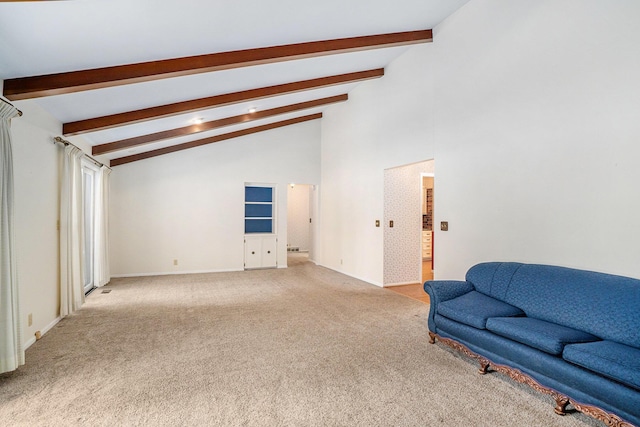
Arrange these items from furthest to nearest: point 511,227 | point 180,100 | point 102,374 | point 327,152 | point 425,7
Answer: point 327,152 < point 180,100 < point 425,7 < point 511,227 < point 102,374

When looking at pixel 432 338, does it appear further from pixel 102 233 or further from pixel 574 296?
pixel 102 233

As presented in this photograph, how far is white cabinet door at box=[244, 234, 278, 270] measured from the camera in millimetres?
8109

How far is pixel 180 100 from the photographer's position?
180 inches

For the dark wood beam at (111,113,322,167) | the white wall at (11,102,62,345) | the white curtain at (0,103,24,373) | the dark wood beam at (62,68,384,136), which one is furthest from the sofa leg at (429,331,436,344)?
the dark wood beam at (111,113,322,167)

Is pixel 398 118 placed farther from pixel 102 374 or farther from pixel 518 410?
pixel 102 374

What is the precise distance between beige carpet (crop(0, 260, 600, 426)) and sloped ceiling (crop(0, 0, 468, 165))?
2.41 meters

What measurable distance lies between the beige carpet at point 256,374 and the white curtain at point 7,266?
8.1 inches

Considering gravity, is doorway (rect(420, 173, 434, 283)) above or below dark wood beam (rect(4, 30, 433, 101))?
below

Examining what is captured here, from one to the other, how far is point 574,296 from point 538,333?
487 mm

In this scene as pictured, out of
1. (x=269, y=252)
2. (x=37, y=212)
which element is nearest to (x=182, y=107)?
(x=37, y=212)

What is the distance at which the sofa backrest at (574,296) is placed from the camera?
2.35 meters

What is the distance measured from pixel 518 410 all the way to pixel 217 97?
4.70 metres

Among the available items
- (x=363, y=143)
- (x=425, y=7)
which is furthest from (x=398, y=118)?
(x=425, y=7)

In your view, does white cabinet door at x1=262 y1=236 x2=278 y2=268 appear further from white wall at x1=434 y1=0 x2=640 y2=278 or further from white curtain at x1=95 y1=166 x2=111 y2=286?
white wall at x1=434 y1=0 x2=640 y2=278
